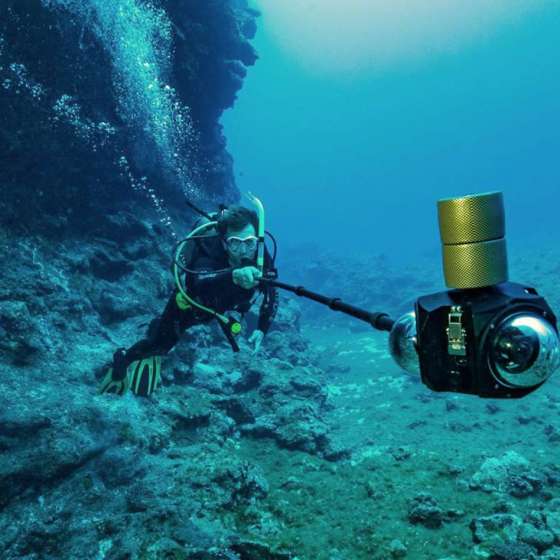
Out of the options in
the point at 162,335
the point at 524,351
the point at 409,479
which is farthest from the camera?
the point at 162,335

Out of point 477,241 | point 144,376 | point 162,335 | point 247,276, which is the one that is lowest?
point 144,376

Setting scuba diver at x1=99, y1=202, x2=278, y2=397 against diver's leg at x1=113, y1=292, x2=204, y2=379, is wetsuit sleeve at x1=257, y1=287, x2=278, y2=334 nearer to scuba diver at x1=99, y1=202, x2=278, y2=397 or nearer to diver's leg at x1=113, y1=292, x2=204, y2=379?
scuba diver at x1=99, y1=202, x2=278, y2=397

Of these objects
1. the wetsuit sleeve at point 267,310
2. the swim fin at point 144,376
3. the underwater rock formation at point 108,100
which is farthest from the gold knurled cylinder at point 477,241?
the underwater rock formation at point 108,100

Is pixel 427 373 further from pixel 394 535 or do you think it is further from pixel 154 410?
pixel 154 410

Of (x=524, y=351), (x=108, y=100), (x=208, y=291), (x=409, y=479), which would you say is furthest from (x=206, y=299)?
(x=108, y=100)

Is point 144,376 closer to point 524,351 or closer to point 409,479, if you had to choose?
point 409,479

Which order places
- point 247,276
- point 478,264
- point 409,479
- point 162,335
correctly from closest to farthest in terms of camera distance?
point 478,264 < point 247,276 < point 409,479 < point 162,335

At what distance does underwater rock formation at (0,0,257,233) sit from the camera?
923 cm

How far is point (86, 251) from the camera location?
9.78 metres

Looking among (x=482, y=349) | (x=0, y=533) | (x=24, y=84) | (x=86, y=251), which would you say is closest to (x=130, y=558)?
(x=0, y=533)

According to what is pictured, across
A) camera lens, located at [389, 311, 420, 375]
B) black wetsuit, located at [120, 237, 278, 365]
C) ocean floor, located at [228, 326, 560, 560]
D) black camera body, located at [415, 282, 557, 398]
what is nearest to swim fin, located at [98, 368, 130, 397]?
black wetsuit, located at [120, 237, 278, 365]

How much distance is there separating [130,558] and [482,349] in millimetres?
3484

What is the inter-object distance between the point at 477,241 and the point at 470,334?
35 centimetres

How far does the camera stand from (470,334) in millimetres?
1421
